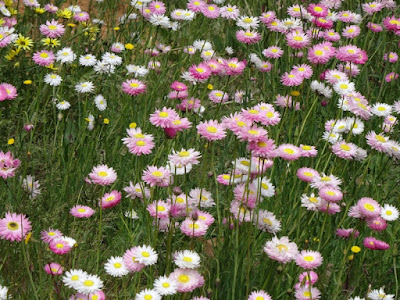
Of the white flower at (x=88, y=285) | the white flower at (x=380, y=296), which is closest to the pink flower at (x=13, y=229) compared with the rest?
the white flower at (x=88, y=285)

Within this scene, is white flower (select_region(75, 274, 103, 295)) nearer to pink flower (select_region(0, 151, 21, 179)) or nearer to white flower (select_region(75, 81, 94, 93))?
pink flower (select_region(0, 151, 21, 179))

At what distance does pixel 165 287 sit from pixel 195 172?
123 cm

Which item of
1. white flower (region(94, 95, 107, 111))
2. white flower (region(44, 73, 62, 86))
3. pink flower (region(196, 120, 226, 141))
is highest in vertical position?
pink flower (region(196, 120, 226, 141))

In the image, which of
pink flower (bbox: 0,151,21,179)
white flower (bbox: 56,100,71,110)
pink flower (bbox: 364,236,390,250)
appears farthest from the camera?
white flower (bbox: 56,100,71,110)

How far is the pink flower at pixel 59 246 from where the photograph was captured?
1773 mm

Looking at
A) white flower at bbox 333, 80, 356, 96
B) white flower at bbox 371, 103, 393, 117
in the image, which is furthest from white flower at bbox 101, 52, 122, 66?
white flower at bbox 371, 103, 393, 117

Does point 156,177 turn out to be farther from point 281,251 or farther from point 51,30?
point 51,30

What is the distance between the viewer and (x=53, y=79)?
113 inches

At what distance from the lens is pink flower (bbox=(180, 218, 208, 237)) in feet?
5.95

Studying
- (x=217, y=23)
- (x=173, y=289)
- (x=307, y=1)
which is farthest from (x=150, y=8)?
(x=173, y=289)

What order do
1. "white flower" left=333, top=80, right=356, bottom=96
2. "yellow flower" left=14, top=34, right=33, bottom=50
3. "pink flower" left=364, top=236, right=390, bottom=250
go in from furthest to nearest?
1. "yellow flower" left=14, top=34, right=33, bottom=50
2. "white flower" left=333, top=80, right=356, bottom=96
3. "pink flower" left=364, top=236, right=390, bottom=250

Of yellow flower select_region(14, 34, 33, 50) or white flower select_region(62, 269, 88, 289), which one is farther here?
yellow flower select_region(14, 34, 33, 50)

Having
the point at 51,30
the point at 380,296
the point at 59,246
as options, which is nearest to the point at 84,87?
the point at 51,30

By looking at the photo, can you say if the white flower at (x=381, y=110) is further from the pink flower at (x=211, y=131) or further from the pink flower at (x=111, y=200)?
the pink flower at (x=111, y=200)
